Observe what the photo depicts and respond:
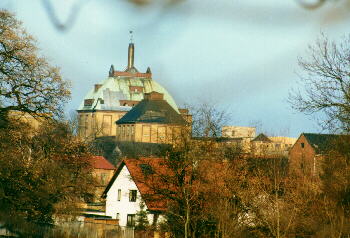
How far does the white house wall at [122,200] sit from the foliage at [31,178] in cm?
1044

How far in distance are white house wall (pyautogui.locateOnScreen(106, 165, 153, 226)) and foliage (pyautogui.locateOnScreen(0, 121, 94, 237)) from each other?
10438mm

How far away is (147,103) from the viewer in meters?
189

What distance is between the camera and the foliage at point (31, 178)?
36531mm

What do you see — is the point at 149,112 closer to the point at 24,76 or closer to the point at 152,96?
the point at 152,96

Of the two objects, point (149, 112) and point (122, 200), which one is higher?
point (149, 112)

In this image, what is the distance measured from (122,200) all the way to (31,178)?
75.4 feet

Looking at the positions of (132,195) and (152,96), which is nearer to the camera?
(132,195)

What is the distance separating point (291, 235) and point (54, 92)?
1325 cm

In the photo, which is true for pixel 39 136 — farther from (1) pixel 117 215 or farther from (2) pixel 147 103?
(2) pixel 147 103

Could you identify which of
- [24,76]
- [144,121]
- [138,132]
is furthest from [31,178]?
[144,121]

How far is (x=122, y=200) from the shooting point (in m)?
61.2

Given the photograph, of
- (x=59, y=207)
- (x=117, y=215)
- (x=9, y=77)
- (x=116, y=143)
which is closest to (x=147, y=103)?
(x=116, y=143)

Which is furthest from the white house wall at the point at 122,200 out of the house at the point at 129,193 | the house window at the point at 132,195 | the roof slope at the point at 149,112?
the roof slope at the point at 149,112

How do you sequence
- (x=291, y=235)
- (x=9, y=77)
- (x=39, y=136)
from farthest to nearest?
(x=39, y=136) < (x=9, y=77) < (x=291, y=235)
